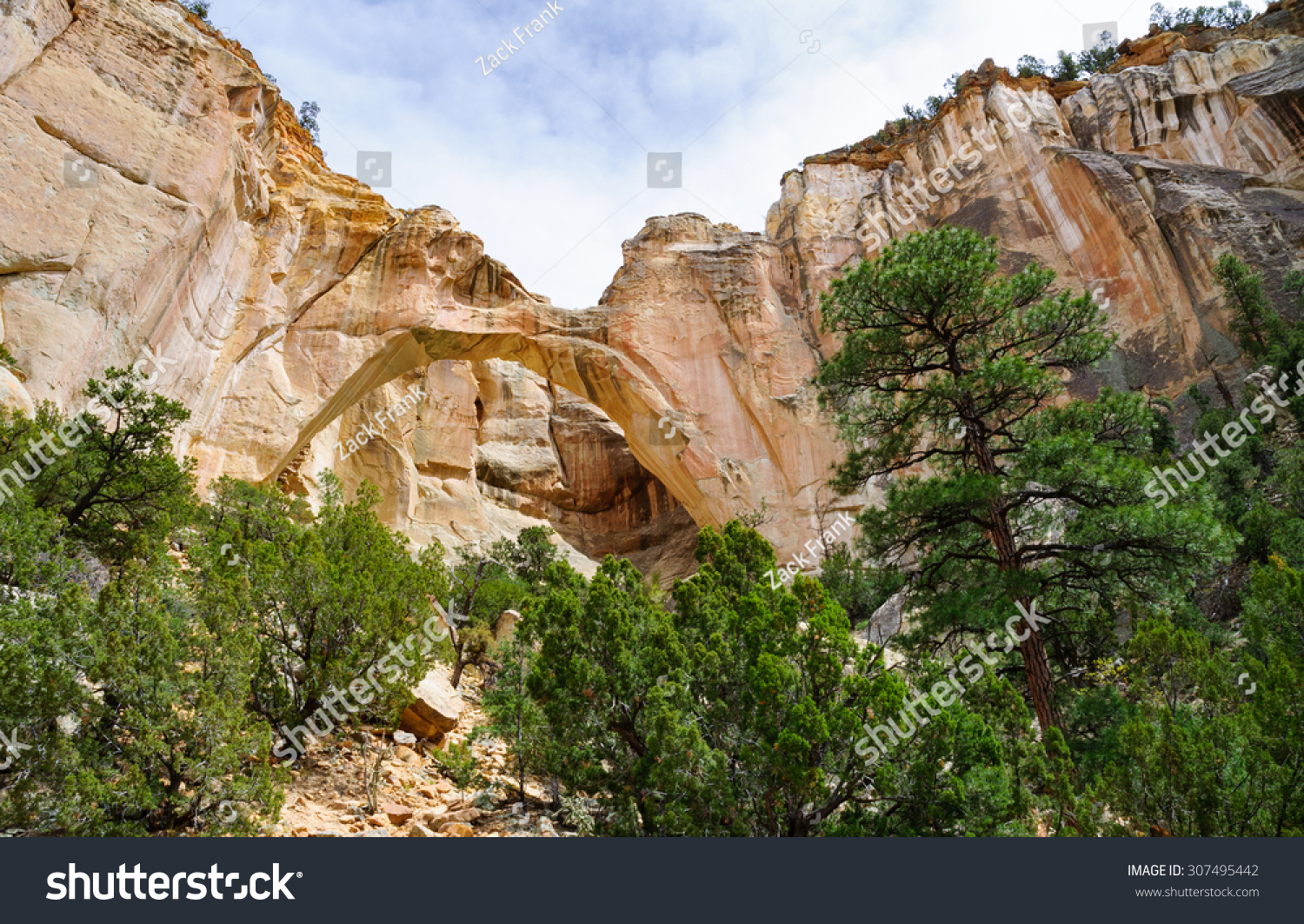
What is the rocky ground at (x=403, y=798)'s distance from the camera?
748cm

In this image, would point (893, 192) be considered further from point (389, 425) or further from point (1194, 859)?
point (1194, 859)

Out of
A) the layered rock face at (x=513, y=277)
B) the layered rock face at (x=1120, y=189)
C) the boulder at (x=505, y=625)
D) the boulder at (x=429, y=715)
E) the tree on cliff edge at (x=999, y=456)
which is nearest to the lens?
the tree on cliff edge at (x=999, y=456)

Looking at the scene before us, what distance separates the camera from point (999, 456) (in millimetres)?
10531

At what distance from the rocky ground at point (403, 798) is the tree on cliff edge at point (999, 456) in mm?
5027

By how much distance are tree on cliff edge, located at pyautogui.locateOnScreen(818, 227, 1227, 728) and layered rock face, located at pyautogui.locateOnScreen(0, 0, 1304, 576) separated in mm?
2527

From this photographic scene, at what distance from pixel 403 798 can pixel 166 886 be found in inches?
168

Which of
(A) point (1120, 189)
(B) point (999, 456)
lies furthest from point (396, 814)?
(A) point (1120, 189)

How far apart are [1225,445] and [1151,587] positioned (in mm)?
14649
